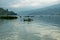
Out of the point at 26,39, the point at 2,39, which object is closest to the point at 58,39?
the point at 26,39

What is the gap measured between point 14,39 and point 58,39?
8.83 m

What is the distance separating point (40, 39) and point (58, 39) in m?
3.63

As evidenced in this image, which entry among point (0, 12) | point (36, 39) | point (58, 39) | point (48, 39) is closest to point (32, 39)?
point (36, 39)

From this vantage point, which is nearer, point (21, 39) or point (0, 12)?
point (21, 39)

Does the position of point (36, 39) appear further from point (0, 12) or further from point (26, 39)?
point (0, 12)

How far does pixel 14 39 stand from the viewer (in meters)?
32.5

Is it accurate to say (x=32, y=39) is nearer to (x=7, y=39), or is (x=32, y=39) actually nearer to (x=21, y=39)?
(x=21, y=39)

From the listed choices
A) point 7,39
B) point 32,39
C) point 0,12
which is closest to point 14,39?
point 7,39

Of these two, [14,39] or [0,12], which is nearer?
[14,39]

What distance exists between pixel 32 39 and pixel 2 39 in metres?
5.97

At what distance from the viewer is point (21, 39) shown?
3281 centimetres

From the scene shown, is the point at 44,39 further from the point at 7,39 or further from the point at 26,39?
the point at 7,39

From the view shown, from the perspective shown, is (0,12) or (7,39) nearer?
(7,39)

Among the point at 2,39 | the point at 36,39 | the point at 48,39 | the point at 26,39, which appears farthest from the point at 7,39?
the point at 48,39
